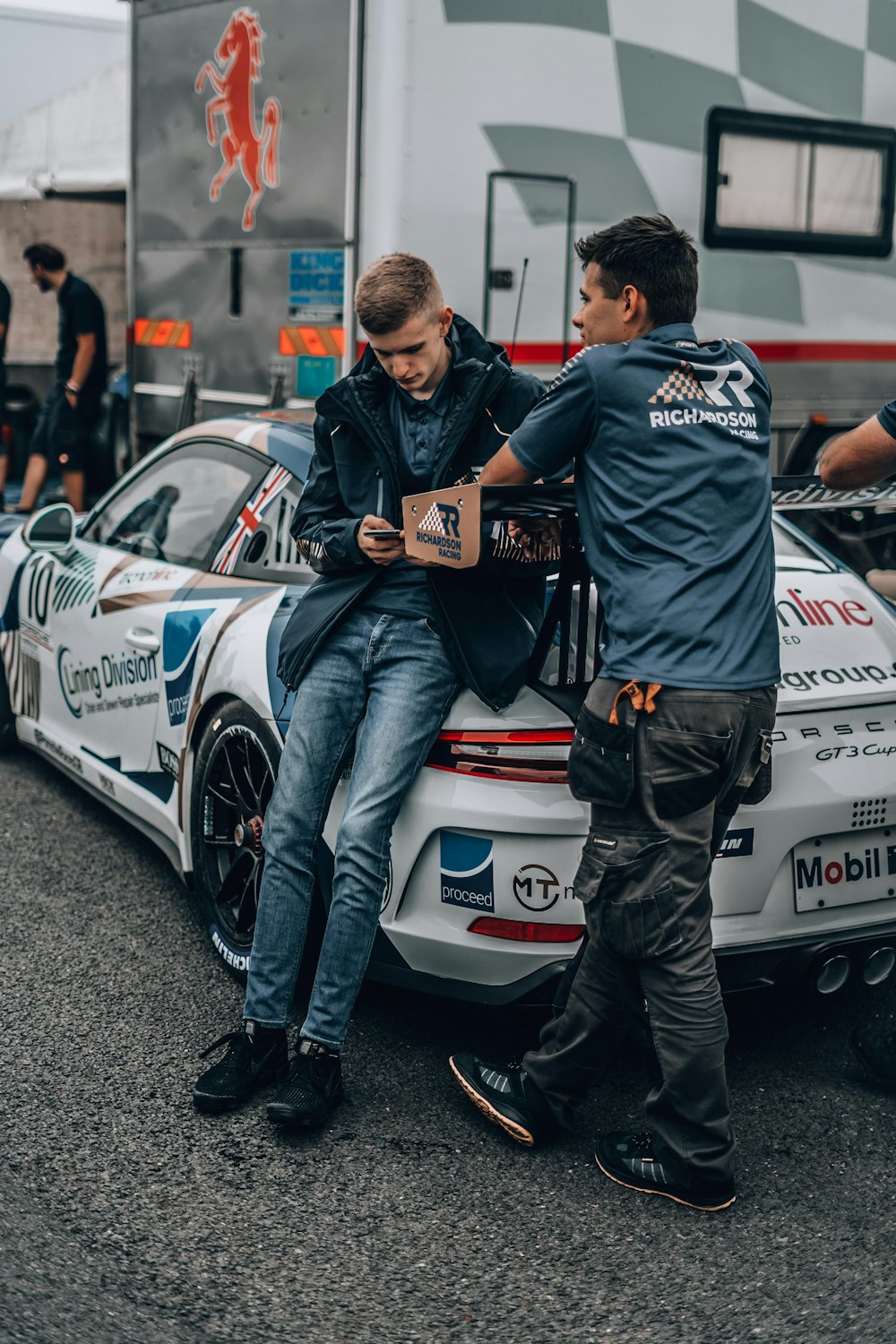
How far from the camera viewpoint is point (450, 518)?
3.24 m

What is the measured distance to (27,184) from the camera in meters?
13.4

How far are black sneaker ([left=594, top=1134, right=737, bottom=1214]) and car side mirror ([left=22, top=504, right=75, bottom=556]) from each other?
2.99m

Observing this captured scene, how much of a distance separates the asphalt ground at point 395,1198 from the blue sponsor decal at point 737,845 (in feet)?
1.85

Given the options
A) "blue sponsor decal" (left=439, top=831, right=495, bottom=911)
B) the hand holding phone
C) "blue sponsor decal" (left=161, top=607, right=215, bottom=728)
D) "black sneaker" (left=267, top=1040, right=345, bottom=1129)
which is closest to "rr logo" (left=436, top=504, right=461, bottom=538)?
the hand holding phone

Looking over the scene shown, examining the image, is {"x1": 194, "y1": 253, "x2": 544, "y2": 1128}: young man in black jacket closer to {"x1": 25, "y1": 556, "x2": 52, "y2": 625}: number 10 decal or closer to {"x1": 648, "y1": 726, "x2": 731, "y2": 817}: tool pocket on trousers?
{"x1": 648, "y1": 726, "x2": 731, "y2": 817}: tool pocket on trousers

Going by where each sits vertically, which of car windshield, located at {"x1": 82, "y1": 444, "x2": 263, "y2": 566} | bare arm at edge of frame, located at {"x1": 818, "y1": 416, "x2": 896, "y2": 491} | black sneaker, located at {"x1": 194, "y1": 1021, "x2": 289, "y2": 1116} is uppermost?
bare arm at edge of frame, located at {"x1": 818, "y1": 416, "x2": 896, "y2": 491}

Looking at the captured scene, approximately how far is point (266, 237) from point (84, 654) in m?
2.98

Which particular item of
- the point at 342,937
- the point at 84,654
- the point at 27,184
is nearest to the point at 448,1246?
the point at 342,937

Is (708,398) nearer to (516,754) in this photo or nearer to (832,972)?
(516,754)

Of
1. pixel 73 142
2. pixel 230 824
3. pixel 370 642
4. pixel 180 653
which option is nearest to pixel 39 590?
pixel 180 653

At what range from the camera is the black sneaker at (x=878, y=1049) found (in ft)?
11.8

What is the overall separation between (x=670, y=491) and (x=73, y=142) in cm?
1123

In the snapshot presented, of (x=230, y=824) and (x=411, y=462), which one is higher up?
(x=411, y=462)

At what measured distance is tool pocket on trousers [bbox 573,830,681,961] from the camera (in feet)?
10.1
